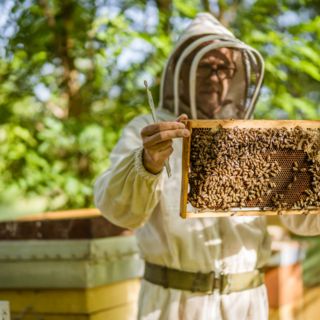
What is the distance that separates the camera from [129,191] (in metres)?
1.80

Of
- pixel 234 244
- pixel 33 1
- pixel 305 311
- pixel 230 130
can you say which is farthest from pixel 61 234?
pixel 305 311

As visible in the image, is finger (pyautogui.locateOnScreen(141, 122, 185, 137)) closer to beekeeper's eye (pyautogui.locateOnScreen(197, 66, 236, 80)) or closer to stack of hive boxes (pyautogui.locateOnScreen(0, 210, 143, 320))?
beekeeper's eye (pyautogui.locateOnScreen(197, 66, 236, 80))

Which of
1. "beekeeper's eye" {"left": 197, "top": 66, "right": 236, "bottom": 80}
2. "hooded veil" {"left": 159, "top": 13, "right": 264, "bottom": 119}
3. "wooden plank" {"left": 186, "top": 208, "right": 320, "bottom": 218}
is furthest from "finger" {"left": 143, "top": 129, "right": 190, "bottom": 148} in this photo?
"beekeeper's eye" {"left": 197, "top": 66, "right": 236, "bottom": 80}

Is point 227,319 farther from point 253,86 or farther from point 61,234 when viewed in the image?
point 253,86

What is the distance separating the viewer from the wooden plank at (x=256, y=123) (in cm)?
165

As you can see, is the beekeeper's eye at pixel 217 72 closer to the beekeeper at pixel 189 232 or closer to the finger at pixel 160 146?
the beekeeper at pixel 189 232

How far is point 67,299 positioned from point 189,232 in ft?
3.76

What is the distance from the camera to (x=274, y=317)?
422 centimetres

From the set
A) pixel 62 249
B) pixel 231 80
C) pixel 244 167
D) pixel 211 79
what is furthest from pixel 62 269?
pixel 231 80

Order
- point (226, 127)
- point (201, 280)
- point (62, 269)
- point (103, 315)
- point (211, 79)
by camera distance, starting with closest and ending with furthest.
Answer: point (226, 127) < point (201, 280) < point (211, 79) < point (62, 269) < point (103, 315)

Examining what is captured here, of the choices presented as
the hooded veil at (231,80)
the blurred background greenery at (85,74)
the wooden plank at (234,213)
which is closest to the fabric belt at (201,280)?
the wooden plank at (234,213)

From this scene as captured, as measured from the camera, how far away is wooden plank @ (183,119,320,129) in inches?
64.8

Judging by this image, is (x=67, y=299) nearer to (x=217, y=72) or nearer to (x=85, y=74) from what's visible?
(x=217, y=72)

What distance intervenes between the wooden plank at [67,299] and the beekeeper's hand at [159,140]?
132 centimetres
